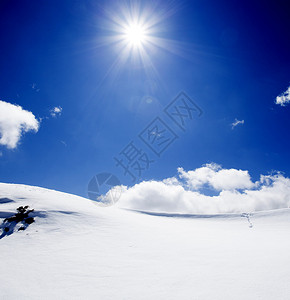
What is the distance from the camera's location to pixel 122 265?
9.03m

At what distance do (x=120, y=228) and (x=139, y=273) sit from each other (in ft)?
29.0

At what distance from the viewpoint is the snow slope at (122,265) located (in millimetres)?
5988

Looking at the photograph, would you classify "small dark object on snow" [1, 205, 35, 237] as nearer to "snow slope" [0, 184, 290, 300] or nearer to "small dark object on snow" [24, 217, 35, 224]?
"small dark object on snow" [24, 217, 35, 224]

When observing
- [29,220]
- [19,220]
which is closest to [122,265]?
[29,220]

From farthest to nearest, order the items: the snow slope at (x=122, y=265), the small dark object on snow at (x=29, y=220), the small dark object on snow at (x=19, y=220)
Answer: the small dark object on snow at (x=29, y=220) → the small dark object on snow at (x=19, y=220) → the snow slope at (x=122, y=265)

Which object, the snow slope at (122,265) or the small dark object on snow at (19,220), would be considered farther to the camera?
the small dark object on snow at (19,220)

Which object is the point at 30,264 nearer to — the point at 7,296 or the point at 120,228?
the point at 7,296

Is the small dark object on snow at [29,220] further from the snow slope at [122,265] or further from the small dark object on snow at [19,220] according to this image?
the snow slope at [122,265]

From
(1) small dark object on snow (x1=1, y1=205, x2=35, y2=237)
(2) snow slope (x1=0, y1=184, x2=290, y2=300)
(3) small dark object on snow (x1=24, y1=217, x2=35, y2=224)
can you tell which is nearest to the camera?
(2) snow slope (x1=0, y1=184, x2=290, y2=300)

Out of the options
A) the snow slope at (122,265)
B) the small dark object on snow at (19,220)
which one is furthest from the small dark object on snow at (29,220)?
the snow slope at (122,265)

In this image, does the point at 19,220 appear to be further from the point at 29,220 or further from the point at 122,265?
the point at 122,265

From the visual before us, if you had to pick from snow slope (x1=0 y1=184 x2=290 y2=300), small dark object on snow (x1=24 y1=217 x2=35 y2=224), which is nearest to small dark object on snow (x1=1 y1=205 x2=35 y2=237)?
A: small dark object on snow (x1=24 y1=217 x2=35 y2=224)

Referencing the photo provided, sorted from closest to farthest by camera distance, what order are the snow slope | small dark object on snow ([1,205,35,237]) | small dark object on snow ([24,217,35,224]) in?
1. the snow slope
2. small dark object on snow ([1,205,35,237])
3. small dark object on snow ([24,217,35,224])

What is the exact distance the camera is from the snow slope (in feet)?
19.6
